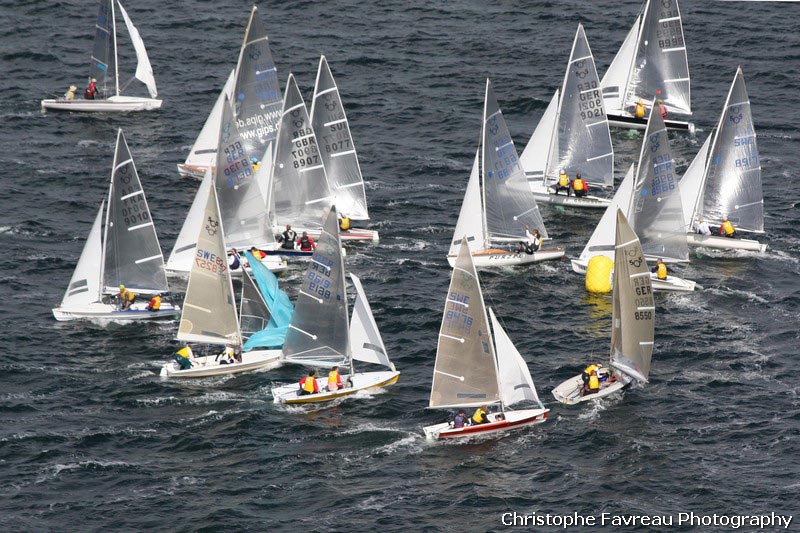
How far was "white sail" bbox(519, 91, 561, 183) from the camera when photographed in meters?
108

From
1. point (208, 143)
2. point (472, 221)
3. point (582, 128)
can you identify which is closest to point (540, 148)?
point (582, 128)

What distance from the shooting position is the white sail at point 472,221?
97438 millimetres

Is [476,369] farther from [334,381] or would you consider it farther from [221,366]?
[221,366]

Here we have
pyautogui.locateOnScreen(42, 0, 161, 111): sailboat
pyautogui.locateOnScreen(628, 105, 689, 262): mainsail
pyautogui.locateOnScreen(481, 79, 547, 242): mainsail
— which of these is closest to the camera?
pyautogui.locateOnScreen(628, 105, 689, 262): mainsail

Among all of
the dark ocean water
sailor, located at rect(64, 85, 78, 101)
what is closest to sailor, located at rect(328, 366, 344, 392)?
the dark ocean water

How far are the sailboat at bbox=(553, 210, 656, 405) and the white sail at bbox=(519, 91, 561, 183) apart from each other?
2661cm

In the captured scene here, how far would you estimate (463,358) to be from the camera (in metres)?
78.6

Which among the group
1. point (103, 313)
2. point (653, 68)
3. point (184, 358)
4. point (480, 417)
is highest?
point (653, 68)

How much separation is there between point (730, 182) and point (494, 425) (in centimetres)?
3382

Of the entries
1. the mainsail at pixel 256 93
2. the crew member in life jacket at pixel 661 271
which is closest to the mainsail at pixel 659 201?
the crew member in life jacket at pixel 661 271

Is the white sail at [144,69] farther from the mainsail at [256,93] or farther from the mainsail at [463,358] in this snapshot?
the mainsail at [463,358]

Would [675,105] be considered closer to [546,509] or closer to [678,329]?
[678,329]

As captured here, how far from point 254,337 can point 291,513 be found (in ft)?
58.5

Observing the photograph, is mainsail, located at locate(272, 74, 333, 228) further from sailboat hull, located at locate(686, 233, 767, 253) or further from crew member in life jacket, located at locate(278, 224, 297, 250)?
sailboat hull, located at locate(686, 233, 767, 253)
